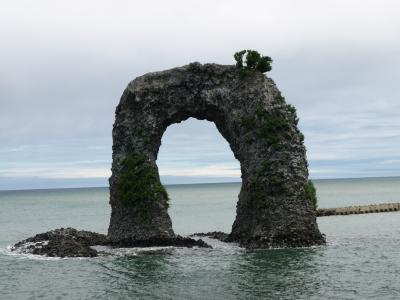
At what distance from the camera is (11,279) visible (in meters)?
37.1

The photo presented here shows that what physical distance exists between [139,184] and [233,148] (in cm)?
953

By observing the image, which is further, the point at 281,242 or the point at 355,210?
the point at 355,210

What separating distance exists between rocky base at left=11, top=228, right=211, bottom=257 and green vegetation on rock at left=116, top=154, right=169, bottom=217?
2.69 m

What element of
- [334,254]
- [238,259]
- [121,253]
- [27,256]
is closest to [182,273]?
[238,259]

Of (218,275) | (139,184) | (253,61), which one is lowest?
(218,275)

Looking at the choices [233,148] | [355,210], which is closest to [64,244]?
[233,148]

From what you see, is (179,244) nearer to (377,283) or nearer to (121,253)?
(121,253)

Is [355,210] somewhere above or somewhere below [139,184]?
below

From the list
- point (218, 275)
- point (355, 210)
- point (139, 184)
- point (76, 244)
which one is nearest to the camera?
point (218, 275)

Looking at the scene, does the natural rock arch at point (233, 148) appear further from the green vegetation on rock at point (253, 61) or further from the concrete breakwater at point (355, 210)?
the concrete breakwater at point (355, 210)

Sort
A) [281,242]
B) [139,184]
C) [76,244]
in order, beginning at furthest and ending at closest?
[139,184] < [76,244] < [281,242]

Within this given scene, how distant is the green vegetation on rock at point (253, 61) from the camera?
50.1 metres

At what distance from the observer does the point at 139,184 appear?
47.8 meters

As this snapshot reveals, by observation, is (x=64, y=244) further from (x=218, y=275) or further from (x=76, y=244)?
(x=218, y=275)
